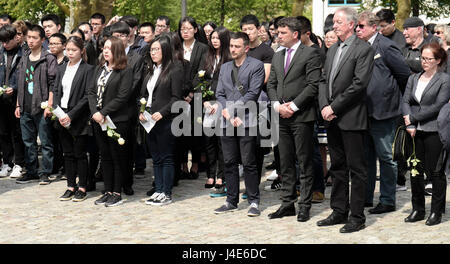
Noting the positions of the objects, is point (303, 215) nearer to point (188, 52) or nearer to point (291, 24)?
point (291, 24)

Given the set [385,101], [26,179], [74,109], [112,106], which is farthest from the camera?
[26,179]

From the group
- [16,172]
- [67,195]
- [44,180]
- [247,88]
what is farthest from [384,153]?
[16,172]

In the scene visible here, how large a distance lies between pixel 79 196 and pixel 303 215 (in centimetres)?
323

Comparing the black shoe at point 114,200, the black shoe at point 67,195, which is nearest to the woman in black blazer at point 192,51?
the black shoe at point 114,200

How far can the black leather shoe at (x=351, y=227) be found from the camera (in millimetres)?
7668

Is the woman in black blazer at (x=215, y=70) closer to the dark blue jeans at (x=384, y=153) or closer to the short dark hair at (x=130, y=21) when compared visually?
the short dark hair at (x=130, y=21)

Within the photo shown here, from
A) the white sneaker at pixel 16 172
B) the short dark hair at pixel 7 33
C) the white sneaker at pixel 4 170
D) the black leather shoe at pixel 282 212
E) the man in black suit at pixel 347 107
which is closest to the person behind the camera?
the man in black suit at pixel 347 107

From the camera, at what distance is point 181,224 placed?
8141 millimetres

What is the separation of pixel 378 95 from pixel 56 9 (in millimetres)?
36549

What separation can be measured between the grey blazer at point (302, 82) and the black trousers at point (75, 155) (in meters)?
3.01

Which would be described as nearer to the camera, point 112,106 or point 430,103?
point 430,103

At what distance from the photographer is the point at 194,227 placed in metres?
7.98

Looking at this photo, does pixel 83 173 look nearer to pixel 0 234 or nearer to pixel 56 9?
pixel 0 234

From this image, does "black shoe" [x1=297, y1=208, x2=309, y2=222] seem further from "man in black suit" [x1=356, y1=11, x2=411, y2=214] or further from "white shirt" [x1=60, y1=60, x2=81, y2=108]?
"white shirt" [x1=60, y1=60, x2=81, y2=108]
